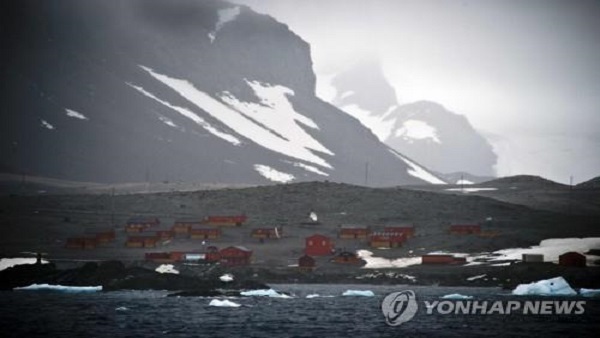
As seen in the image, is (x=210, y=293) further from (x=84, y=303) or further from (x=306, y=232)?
(x=306, y=232)

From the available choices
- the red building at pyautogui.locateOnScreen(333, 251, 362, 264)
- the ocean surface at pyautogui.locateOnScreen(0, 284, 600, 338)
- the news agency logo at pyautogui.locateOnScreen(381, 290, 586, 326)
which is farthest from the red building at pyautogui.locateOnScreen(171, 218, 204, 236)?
the news agency logo at pyautogui.locateOnScreen(381, 290, 586, 326)

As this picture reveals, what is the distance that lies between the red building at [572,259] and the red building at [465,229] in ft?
120

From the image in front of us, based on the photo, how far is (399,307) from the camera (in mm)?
107188

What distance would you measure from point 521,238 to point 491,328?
9353 cm

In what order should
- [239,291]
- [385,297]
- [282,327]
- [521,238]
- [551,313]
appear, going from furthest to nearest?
[521,238] < [239,291] < [385,297] < [551,313] < [282,327]

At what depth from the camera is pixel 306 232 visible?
18888 centimetres

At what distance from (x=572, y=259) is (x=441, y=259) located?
21239 millimetres

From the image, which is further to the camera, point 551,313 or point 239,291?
point 239,291

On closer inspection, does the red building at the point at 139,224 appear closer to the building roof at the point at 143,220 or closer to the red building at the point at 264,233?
the building roof at the point at 143,220

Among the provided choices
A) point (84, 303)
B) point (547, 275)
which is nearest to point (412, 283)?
point (547, 275)

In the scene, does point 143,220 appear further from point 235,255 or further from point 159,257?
point 235,255

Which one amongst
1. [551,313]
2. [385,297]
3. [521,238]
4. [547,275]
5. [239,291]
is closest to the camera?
[551,313]

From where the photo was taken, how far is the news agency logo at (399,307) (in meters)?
95.2

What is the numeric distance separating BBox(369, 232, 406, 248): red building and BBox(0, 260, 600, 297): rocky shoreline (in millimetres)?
20830
